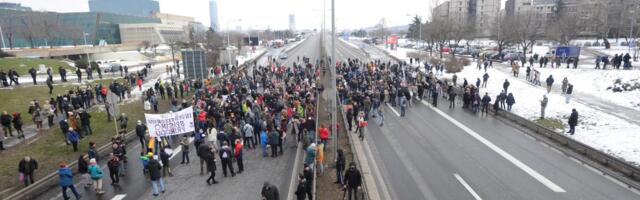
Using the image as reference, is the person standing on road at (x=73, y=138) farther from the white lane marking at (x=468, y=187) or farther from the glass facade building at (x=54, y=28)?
the glass facade building at (x=54, y=28)

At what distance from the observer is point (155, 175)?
11844 millimetres

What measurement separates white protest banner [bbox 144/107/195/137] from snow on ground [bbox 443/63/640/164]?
15.9m

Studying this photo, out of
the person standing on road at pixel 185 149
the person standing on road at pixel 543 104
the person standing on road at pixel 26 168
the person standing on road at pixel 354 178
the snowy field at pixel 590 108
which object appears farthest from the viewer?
the person standing on road at pixel 543 104

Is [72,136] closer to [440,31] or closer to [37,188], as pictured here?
[37,188]

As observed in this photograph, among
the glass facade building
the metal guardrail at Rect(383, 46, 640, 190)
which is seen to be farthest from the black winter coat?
the glass facade building

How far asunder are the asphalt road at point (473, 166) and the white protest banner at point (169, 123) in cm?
712

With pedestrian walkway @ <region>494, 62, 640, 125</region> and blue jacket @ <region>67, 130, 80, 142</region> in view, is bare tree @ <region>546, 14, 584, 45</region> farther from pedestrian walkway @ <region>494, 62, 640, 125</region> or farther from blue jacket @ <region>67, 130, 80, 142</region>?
blue jacket @ <region>67, 130, 80, 142</region>

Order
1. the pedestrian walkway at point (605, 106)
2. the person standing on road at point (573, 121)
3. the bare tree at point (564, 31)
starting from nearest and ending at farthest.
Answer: the person standing on road at point (573, 121)
the pedestrian walkway at point (605, 106)
the bare tree at point (564, 31)

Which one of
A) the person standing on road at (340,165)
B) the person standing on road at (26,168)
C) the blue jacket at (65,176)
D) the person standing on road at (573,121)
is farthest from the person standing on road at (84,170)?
the person standing on road at (573,121)

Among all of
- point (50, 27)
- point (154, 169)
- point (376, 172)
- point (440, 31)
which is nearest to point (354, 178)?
point (376, 172)

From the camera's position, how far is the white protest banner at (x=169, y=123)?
14609 mm

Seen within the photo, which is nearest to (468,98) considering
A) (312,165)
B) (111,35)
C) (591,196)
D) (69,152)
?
(591,196)

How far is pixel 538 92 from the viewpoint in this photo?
27078 millimetres

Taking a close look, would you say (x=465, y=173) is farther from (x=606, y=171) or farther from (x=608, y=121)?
(x=608, y=121)
